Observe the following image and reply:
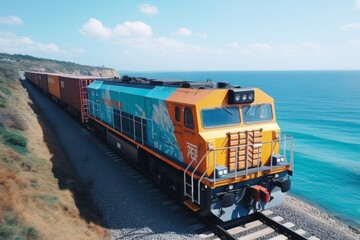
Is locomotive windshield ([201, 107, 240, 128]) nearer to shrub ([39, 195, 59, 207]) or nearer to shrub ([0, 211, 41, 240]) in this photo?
shrub ([0, 211, 41, 240])

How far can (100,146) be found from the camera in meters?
19.0

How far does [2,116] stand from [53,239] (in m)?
15.5

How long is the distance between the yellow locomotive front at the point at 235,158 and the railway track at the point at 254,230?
20.1 inches

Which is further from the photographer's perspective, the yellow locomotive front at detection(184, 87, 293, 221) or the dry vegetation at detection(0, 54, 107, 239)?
the yellow locomotive front at detection(184, 87, 293, 221)

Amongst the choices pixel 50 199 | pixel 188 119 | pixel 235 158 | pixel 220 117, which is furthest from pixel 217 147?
pixel 50 199

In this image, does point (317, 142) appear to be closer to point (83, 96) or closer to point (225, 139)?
point (83, 96)

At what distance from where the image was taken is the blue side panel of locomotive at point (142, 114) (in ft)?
35.1

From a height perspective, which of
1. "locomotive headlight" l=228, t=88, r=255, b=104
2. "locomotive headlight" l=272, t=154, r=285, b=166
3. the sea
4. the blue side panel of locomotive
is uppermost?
"locomotive headlight" l=228, t=88, r=255, b=104

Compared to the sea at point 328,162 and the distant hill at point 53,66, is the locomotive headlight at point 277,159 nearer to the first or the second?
the sea at point 328,162

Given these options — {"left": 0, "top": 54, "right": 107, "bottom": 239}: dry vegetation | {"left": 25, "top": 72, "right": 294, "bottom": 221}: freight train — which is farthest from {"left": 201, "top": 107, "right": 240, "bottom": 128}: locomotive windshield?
{"left": 0, "top": 54, "right": 107, "bottom": 239}: dry vegetation

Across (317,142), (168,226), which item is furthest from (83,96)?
(317,142)

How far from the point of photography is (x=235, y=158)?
29.6 ft

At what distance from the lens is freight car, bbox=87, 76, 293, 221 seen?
8711mm

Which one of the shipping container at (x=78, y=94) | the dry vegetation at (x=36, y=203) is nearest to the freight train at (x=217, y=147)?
the dry vegetation at (x=36, y=203)
